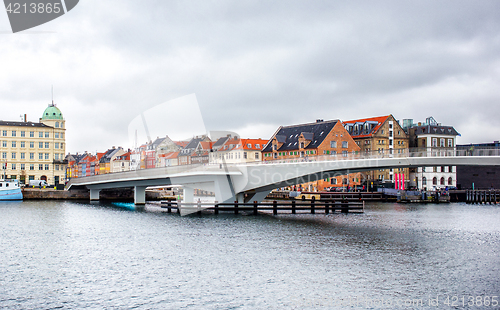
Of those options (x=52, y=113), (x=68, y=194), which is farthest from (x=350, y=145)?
(x=52, y=113)

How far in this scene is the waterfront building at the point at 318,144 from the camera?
100688 millimetres

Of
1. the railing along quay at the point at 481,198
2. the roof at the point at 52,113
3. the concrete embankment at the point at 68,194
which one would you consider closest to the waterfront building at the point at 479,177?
the railing along quay at the point at 481,198

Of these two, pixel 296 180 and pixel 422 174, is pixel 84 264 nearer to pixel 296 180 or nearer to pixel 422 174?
pixel 296 180

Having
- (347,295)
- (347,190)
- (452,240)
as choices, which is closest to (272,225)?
(452,240)

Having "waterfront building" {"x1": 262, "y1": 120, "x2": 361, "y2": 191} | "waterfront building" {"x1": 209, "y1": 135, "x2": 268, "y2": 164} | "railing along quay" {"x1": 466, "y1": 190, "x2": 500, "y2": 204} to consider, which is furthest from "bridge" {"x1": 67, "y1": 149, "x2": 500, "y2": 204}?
"waterfront building" {"x1": 209, "y1": 135, "x2": 268, "y2": 164}

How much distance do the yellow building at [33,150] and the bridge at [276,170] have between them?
1740 inches

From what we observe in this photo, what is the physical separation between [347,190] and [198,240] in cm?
6951

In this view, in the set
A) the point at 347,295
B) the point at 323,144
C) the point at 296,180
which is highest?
the point at 323,144

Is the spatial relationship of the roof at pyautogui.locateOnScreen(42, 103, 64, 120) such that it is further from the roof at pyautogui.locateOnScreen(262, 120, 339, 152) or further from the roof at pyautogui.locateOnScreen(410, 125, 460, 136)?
the roof at pyautogui.locateOnScreen(410, 125, 460, 136)

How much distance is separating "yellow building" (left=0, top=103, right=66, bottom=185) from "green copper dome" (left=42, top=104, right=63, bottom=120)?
0.35m

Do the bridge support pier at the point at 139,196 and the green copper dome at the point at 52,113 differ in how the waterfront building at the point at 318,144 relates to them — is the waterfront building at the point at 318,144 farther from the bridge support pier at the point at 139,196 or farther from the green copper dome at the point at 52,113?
the green copper dome at the point at 52,113

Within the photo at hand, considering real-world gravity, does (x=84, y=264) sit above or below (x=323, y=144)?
below

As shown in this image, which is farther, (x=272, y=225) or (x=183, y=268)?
(x=272, y=225)

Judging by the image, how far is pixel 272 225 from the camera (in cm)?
4259
